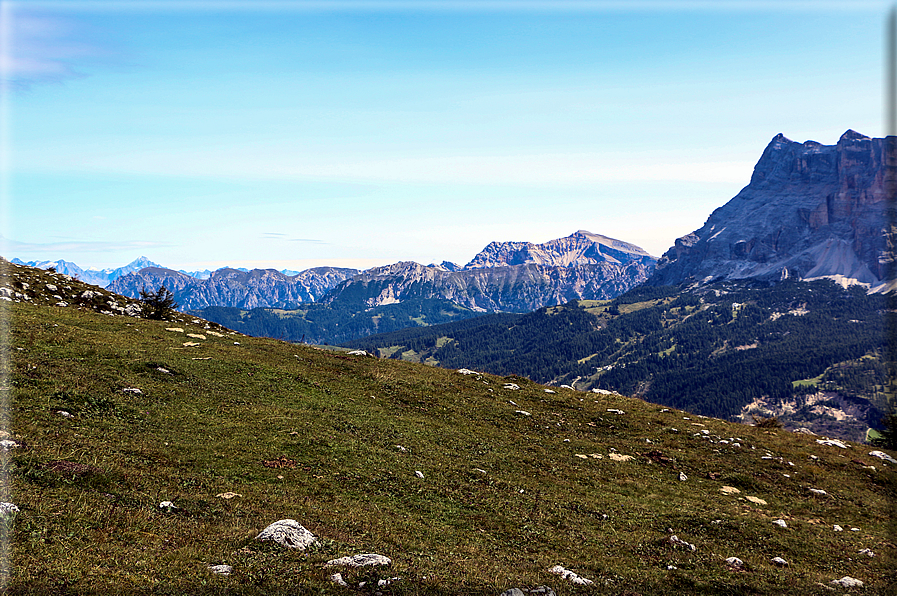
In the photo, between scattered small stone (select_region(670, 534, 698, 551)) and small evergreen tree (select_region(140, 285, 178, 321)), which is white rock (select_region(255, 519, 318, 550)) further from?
small evergreen tree (select_region(140, 285, 178, 321))

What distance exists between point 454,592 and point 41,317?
4124cm

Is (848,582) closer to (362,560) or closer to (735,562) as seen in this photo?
(735,562)

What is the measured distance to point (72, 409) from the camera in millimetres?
22719

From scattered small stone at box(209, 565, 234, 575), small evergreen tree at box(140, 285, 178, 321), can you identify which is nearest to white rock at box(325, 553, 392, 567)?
scattered small stone at box(209, 565, 234, 575)

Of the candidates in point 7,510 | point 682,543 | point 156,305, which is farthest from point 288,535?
point 156,305

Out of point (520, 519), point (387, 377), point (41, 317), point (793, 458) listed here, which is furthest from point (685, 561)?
point (41, 317)

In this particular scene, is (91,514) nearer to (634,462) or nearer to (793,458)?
(634,462)

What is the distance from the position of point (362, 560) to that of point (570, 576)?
720cm

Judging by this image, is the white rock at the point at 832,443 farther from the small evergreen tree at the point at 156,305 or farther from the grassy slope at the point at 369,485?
the small evergreen tree at the point at 156,305

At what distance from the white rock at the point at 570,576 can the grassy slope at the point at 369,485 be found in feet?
1.58

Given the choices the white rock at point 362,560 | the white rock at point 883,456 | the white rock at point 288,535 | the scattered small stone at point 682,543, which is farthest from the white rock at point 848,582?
the white rock at point 883,456

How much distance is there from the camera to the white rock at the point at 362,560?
14.4 m

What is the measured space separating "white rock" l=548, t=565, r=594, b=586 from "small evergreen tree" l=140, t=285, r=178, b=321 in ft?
180

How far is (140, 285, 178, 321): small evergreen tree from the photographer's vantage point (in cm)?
5706
